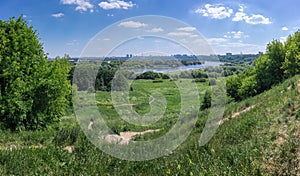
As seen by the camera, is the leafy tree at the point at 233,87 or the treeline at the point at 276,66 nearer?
the treeline at the point at 276,66

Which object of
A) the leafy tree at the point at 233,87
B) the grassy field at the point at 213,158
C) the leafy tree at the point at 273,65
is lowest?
the leafy tree at the point at 233,87

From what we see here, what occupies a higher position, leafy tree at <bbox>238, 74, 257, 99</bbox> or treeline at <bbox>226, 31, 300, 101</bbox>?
treeline at <bbox>226, 31, 300, 101</bbox>

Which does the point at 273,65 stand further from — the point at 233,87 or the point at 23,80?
the point at 23,80

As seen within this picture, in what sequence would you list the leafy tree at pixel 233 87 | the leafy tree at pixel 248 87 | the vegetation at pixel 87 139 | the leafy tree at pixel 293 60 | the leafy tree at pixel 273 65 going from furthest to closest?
the leafy tree at pixel 233 87 < the leafy tree at pixel 248 87 < the leafy tree at pixel 273 65 < the leafy tree at pixel 293 60 < the vegetation at pixel 87 139

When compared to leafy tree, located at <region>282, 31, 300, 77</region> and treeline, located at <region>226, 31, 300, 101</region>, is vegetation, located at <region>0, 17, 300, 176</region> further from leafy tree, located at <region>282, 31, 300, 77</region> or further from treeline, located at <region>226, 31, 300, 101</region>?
treeline, located at <region>226, 31, 300, 101</region>

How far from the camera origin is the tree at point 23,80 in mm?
15492

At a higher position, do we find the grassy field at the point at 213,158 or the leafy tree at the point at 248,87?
the grassy field at the point at 213,158

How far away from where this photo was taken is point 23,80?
16594 mm

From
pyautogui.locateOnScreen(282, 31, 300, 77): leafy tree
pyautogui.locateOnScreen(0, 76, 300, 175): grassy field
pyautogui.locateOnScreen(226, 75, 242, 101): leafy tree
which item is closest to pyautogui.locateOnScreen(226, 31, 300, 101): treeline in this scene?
pyautogui.locateOnScreen(282, 31, 300, 77): leafy tree

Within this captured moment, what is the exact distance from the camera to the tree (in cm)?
1549

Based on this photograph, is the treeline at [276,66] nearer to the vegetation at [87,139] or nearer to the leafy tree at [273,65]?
the leafy tree at [273,65]

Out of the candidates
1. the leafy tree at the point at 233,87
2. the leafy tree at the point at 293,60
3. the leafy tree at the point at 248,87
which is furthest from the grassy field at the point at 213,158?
the leafy tree at the point at 233,87

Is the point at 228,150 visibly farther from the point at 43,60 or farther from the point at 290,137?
the point at 43,60

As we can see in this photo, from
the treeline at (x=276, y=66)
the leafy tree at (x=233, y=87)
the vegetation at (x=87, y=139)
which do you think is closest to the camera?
the vegetation at (x=87, y=139)
